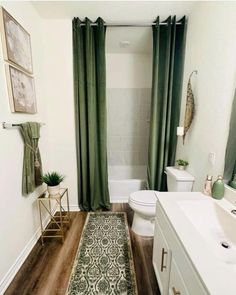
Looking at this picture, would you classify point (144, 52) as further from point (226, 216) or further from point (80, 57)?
point (226, 216)

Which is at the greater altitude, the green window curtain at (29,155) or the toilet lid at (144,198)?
the green window curtain at (29,155)

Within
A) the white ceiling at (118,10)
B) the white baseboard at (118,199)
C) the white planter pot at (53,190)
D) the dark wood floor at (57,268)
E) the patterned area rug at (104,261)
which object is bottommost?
the dark wood floor at (57,268)

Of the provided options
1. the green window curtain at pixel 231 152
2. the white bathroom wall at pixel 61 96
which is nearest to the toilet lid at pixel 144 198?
the green window curtain at pixel 231 152

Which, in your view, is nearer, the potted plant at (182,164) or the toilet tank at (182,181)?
the toilet tank at (182,181)

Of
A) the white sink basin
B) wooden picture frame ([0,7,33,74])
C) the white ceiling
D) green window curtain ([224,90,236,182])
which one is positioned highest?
the white ceiling

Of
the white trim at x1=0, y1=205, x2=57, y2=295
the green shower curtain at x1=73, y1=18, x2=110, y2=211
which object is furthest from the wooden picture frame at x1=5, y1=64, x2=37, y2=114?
the white trim at x1=0, y1=205, x2=57, y2=295

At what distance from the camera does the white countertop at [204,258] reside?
548 mm

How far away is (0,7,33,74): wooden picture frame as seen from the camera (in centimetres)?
125

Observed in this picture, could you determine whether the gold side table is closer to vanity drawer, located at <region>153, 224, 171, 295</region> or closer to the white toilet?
the white toilet

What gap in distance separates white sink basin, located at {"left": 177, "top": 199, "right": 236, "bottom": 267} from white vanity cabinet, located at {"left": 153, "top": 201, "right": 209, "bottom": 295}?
19 centimetres

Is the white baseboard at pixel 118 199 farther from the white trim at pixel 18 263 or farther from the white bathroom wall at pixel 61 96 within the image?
the white trim at pixel 18 263

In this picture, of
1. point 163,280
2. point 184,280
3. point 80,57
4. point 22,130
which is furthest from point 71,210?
point 80,57

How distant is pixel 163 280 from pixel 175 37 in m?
2.48

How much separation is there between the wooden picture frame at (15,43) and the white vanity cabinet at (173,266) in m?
1.75
